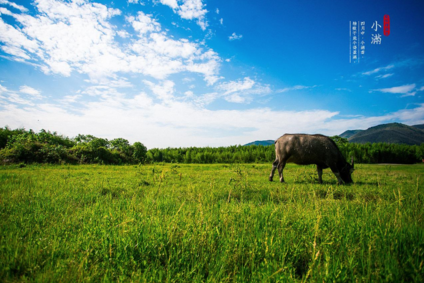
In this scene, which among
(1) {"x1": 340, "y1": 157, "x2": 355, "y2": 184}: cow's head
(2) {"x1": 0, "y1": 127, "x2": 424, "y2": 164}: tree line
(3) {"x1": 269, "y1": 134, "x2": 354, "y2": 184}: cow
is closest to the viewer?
(3) {"x1": 269, "y1": 134, "x2": 354, "y2": 184}: cow

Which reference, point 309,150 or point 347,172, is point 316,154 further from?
point 347,172

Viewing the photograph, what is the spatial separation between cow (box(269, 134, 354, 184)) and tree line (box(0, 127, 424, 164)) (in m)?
7.21

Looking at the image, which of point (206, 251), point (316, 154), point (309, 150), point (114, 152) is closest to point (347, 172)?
point (316, 154)

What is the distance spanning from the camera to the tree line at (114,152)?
18.5m

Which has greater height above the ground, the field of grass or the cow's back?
the cow's back

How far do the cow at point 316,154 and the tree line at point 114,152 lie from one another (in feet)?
23.7

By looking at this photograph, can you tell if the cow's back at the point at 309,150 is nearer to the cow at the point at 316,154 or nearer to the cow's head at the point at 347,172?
the cow at the point at 316,154

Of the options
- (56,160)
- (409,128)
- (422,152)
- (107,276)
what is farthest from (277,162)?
(409,128)

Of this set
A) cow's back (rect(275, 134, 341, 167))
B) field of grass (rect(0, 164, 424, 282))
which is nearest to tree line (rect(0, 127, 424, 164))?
cow's back (rect(275, 134, 341, 167))

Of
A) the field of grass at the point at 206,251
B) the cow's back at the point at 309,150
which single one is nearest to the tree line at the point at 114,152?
the cow's back at the point at 309,150

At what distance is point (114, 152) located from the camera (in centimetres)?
2431

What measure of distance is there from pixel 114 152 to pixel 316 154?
22.9 m

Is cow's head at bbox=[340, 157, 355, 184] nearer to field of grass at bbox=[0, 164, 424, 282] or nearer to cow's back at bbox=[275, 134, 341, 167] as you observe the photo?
cow's back at bbox=[275, 134, 341, 167]

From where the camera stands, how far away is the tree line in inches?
727
